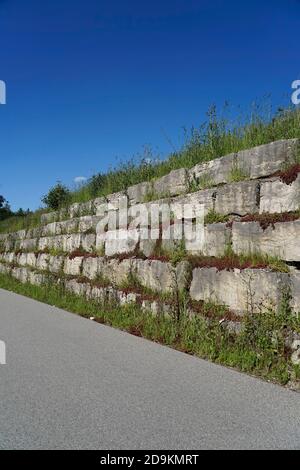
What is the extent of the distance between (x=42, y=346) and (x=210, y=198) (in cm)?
306

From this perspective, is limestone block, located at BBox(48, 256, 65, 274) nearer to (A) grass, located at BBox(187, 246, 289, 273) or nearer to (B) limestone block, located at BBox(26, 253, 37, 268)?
(B) limestone block, located at BBox(26, 253, 37, 268)

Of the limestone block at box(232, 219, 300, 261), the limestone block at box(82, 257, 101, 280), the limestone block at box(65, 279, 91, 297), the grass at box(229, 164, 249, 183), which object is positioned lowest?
the limestone block at box(65, 279, 91, 297)

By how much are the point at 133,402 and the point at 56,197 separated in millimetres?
12648

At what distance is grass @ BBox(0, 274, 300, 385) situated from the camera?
14.2 ft

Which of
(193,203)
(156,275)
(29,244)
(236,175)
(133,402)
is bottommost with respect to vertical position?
(133,402)

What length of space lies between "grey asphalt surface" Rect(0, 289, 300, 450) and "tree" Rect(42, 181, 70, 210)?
31.4ft

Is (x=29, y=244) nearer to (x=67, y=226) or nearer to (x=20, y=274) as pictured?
(x=20, y=274)

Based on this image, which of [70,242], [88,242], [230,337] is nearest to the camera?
[230,337]

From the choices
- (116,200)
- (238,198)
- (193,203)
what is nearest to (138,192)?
(116,200)

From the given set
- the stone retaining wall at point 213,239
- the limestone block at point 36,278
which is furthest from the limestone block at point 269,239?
the limestone block at point 36,278

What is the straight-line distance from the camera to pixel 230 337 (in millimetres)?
5098

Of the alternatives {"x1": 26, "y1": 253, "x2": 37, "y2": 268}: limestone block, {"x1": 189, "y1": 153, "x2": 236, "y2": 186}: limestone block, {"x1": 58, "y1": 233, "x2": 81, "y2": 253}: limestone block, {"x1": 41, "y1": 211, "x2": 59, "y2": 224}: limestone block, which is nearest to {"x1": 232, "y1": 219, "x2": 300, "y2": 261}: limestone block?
{"x1": 189, "y1": 153, "x2": 236, "y2": 186}: limestone block

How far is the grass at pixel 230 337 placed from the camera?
14.2 ft
